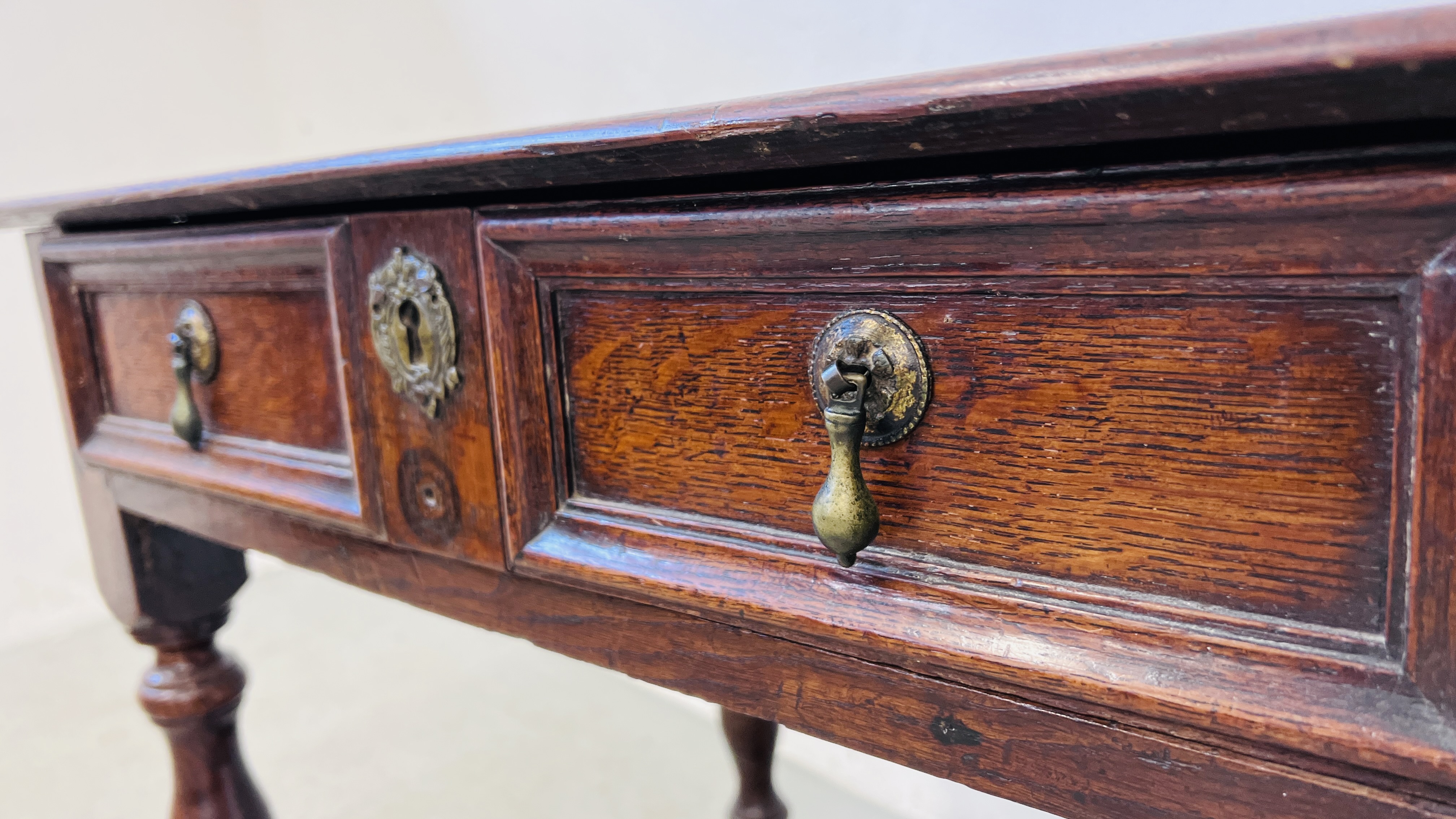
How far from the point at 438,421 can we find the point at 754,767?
0.51m

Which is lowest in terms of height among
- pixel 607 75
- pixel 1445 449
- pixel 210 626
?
pixel 210 626

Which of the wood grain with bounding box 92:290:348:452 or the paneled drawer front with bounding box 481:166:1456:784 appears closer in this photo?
the paneled drawer front with bounding box 481:166:1456:784

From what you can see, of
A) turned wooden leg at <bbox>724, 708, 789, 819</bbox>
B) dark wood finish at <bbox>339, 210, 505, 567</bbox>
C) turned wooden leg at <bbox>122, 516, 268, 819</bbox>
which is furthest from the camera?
turned wooden leg at <bbox>724, 708, 789, 819</bbox>

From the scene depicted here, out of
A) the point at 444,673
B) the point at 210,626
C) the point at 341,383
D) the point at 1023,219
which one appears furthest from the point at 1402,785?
the point at 444,673

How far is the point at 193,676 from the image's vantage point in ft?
2.20

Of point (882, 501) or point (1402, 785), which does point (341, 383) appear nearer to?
point (882, 501)

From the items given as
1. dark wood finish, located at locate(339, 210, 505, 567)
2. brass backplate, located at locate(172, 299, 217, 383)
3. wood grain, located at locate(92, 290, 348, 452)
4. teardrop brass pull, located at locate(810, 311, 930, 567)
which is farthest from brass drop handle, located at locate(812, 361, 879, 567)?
brass backplate, located at locate(172, 299, 217, 383)

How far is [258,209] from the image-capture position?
1.41ft

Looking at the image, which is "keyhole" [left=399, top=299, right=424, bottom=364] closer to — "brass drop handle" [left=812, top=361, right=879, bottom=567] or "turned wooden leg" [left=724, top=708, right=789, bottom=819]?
"brass drop handle" [left=812, top=361, right=879, bottom=567]

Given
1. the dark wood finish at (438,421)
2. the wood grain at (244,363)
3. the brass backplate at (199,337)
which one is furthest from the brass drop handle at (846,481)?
the brass backplate at (199,337)

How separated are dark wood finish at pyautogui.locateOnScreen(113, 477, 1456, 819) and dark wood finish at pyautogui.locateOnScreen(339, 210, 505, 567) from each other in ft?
0.09

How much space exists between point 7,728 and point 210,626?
2.55ft

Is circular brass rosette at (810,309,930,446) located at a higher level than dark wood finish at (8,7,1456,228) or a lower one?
lower

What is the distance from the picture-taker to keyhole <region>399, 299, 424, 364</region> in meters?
0.38
